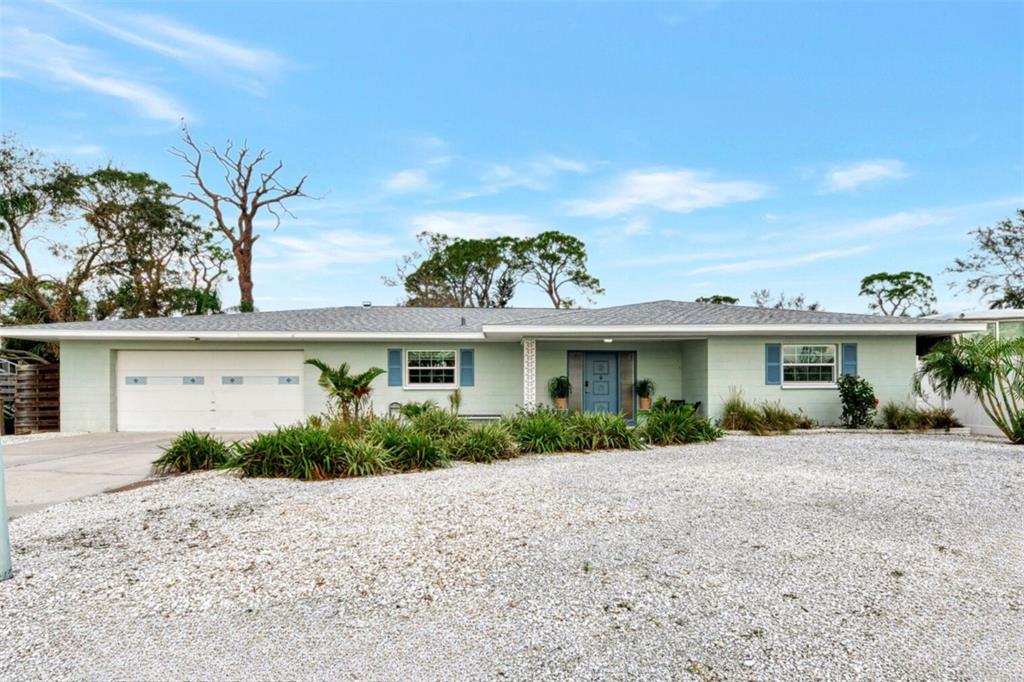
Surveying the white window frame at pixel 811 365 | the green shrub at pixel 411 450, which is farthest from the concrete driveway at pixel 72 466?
the white window frame at pixel 811 365

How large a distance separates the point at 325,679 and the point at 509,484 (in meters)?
3.84

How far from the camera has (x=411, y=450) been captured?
26.2ft

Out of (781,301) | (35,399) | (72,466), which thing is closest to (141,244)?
(35,399)

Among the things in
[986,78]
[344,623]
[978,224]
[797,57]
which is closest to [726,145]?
[797,57]

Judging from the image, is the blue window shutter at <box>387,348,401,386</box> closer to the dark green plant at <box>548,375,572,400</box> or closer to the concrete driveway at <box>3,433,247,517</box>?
the concrete driveway at <box>3,433,247,517</box>

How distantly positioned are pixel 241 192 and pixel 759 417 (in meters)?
22.1

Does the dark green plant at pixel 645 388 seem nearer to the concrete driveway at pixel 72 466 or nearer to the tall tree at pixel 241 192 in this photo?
the concrete driveway at pixel 72 466

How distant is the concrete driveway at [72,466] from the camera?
685 centimetres

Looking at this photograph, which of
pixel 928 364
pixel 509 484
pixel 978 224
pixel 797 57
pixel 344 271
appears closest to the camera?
pixel 509 484

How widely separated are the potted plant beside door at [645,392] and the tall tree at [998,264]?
1995 cm

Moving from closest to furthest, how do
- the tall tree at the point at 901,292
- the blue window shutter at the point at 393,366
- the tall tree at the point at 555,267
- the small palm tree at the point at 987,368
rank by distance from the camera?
the small palm tree at the point at 987,368
the blue window shutter at the point at 393,366
the tall tree at the point at 555,267
the tall tree at the point at 901,292

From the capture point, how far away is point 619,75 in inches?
522

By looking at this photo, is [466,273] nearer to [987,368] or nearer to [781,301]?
[781,301]

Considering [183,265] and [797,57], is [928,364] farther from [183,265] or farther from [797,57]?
[183,265]
